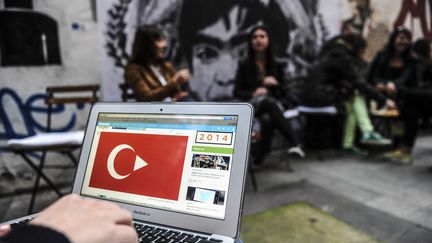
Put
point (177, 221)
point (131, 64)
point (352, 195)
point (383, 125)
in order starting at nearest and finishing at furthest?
point (177, 221)
point (352, 195)
point (131, 64)
point (383, 125)

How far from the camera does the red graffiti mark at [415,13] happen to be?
18.2ft

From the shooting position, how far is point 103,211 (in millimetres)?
550

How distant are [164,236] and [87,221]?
267 millimetres

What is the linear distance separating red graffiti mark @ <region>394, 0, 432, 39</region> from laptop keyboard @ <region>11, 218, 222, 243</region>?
19.7 ft

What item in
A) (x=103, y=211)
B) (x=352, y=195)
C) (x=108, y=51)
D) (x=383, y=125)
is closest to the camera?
(x=103, y=211)

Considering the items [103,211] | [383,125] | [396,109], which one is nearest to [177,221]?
[103,211]

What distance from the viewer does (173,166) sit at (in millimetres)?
832

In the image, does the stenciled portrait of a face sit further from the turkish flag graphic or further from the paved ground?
the turkish flag graphic

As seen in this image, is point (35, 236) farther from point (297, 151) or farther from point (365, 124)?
point (365, 124)

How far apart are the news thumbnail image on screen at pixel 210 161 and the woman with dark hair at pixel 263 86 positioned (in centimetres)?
250

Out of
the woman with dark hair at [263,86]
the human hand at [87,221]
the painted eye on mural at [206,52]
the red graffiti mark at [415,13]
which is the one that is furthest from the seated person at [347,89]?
the human hand at [87,221]

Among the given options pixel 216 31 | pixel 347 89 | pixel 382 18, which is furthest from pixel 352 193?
pixel 382 18

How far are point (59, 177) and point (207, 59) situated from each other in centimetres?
204

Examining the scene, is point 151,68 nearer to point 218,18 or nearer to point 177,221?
point 218,18
